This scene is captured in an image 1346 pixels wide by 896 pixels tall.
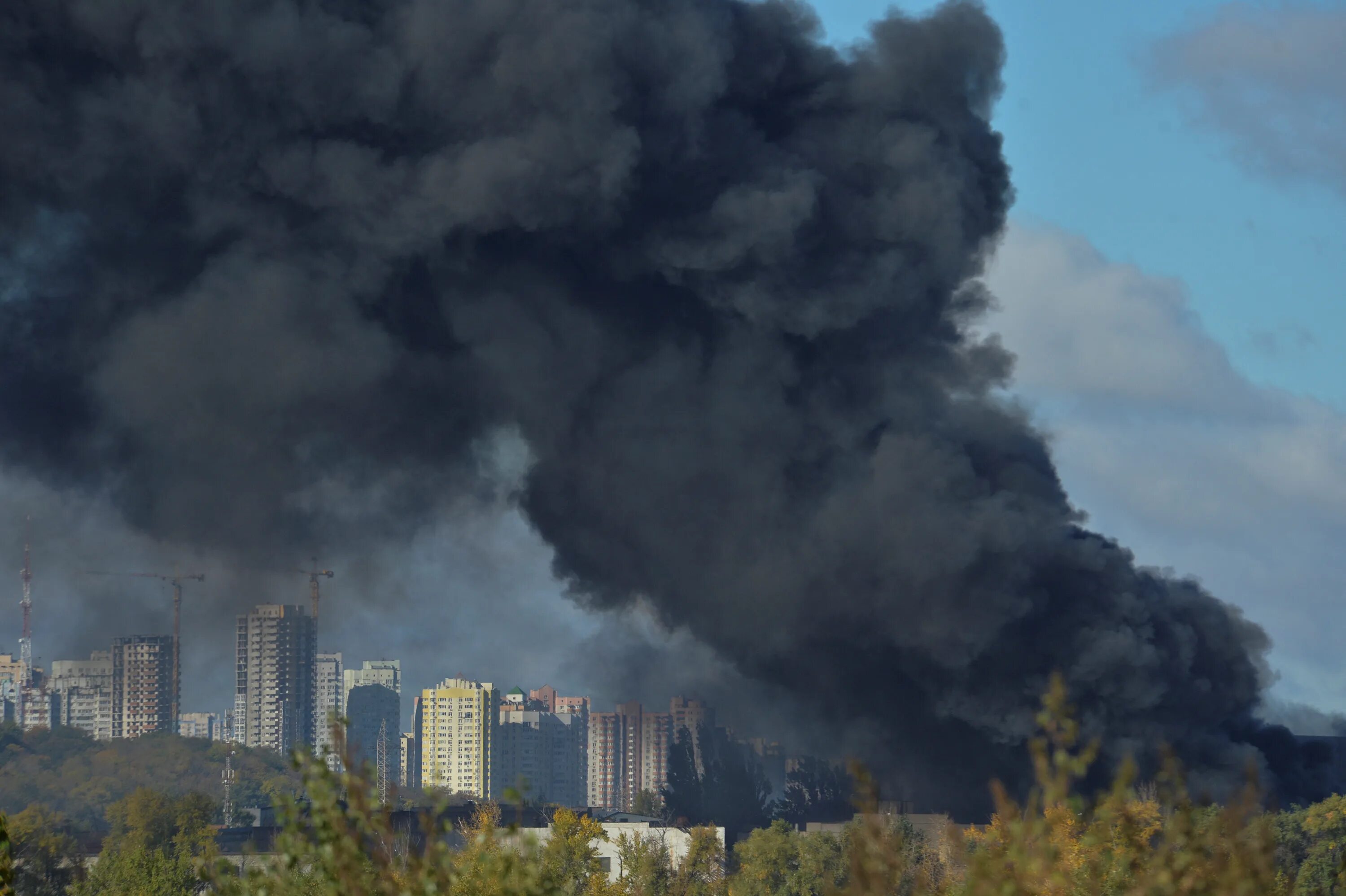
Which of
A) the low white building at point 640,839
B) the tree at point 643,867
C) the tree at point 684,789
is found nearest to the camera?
the tree at point 643,867

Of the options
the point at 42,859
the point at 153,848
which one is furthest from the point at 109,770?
the point at 42,859

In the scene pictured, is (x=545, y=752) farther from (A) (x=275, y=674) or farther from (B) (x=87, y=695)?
(B) (x=87, y=695)

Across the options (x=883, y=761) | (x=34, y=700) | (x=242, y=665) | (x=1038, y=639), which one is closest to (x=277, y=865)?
(x=1038, y=639)

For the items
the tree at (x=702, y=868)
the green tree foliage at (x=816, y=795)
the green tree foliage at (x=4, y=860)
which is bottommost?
the tree at (x=702, y=868)

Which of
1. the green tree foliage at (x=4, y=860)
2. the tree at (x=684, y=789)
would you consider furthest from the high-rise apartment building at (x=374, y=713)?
the green tree foliage at (x=4, y=860)

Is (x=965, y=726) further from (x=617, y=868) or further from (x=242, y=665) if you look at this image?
(x=242, y=665)

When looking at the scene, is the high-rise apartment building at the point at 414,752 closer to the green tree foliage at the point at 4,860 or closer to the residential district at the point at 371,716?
the residential district at the point at 371,716
